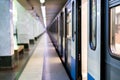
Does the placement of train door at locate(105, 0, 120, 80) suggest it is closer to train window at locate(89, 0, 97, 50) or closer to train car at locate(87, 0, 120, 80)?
train car at locate(87, 0, 120, 80)

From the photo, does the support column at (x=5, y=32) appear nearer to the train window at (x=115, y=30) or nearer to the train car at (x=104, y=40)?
the train car at (x=104, y=40)

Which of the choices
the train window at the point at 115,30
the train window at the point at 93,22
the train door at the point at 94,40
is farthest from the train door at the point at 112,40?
the train window at the point at 93,22

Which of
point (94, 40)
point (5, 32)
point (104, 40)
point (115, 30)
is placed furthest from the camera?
point (5, 32)

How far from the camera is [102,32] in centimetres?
277

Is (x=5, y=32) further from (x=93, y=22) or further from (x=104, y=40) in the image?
(x=104, y=40)

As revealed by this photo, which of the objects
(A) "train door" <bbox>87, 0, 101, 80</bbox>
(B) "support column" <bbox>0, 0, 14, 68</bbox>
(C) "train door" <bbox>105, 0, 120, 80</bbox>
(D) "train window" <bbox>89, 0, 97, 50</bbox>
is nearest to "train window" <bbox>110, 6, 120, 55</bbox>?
(C) "train door" <bbox>105, 0, 120, 80</bbox>

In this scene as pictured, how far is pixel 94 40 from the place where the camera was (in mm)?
3170

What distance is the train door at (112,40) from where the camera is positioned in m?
2.32

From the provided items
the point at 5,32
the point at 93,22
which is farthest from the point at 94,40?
the point at 5,32

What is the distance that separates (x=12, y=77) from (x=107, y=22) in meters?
5.62

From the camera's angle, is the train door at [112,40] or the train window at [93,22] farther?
the train window at [93,22]

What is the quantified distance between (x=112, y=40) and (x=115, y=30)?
5.4 inches

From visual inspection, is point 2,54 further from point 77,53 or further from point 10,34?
point 77,53

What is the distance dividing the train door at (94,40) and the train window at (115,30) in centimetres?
32
